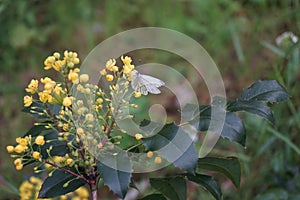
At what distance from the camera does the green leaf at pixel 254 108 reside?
946 millimetres

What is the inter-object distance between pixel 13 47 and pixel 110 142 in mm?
1677

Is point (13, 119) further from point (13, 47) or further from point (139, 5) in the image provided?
point (139, 5)

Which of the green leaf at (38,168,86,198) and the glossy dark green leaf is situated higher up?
the glossy dark green leaf

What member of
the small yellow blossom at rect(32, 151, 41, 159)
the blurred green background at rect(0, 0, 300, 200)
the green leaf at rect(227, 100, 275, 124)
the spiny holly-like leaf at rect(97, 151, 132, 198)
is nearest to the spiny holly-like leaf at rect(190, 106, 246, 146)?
the green leaf at rect(227, 100, 275, 124)

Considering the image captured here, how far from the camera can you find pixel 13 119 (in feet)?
8.07

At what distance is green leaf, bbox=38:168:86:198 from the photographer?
3.14ft

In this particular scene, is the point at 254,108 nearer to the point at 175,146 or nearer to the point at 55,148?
the point at 175,146

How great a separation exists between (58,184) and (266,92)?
440 millimetres

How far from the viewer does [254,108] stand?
95cm

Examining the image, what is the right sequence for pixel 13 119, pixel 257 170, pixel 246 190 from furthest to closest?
pixel 13 119, pixel 257 170, pixel 246 190

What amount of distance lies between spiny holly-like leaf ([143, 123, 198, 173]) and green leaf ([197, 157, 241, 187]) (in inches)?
5.7

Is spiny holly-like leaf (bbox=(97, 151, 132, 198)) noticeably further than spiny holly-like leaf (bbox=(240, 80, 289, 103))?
No

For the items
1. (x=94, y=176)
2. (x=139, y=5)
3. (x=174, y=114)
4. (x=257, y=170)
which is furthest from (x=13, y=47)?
(x=94, y=176)

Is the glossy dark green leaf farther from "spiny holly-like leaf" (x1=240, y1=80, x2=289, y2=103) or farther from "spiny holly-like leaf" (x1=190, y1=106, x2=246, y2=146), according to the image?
"spiny holly-like leaf" (x1=240, y1=80, x2=289, y2=103)
